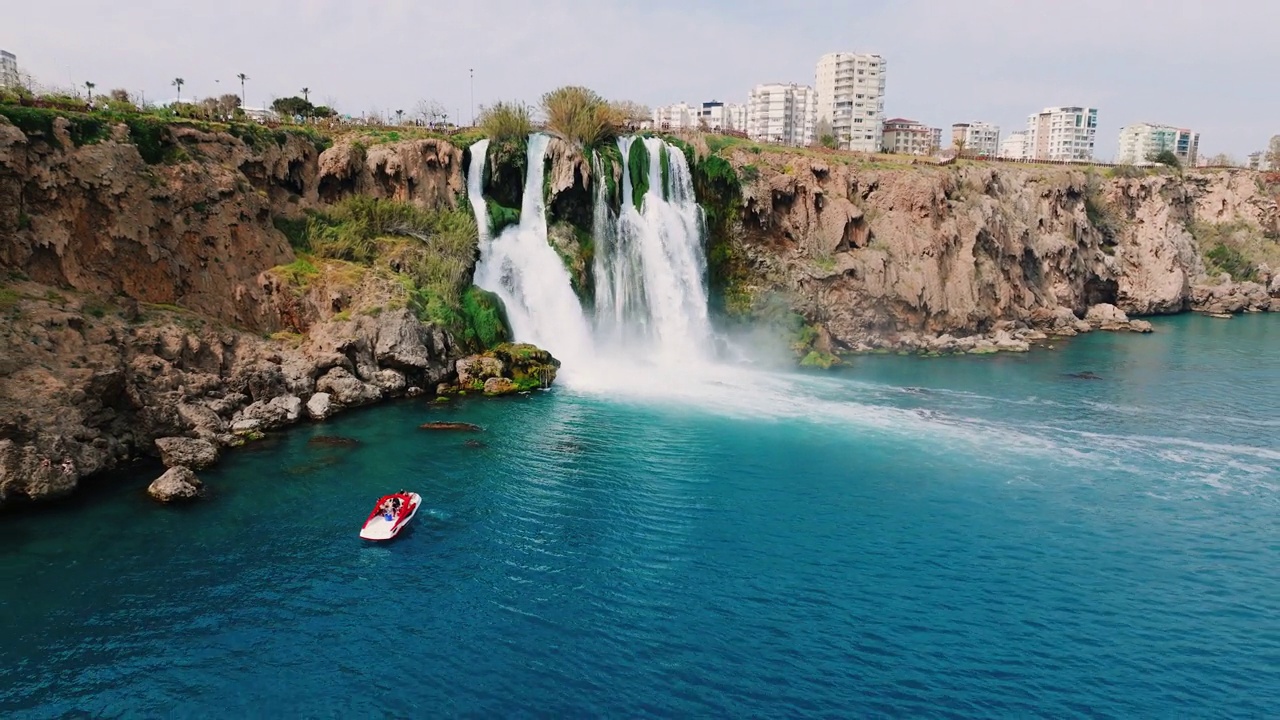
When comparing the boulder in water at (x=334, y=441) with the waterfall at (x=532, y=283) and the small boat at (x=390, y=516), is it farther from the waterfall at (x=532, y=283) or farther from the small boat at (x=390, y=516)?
the waterfall at (x=532, y=283)

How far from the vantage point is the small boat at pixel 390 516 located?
22500mm

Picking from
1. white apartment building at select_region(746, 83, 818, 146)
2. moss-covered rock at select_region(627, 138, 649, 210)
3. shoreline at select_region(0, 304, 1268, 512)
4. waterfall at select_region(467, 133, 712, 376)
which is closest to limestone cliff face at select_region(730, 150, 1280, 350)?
waterfall at select_region(467, 133, 712, 376)

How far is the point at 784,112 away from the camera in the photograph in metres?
179

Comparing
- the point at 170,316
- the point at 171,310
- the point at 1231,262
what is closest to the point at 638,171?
the point at 171,310

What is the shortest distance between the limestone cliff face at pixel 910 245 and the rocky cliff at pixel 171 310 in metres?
27.0

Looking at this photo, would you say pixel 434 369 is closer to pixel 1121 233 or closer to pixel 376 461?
pixel 376 461

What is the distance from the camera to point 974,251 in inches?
2383

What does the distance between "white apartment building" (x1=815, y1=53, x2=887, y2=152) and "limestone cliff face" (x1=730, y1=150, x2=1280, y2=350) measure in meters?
87.6

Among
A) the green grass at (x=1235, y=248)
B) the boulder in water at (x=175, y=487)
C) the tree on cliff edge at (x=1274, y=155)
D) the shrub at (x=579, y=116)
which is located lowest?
the boulder in water at (x=175, y=487)

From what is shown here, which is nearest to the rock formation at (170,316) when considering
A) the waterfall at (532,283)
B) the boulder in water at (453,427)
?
the boulder in water at (453,427)

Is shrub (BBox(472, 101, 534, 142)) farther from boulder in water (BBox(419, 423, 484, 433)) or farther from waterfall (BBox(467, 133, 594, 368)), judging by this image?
boulder in water (BBox(419, 423, 484, 433))

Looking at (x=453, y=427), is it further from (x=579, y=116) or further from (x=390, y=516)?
(x=579, y=116)

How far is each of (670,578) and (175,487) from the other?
53.6 ft

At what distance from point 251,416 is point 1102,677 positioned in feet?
99.1
